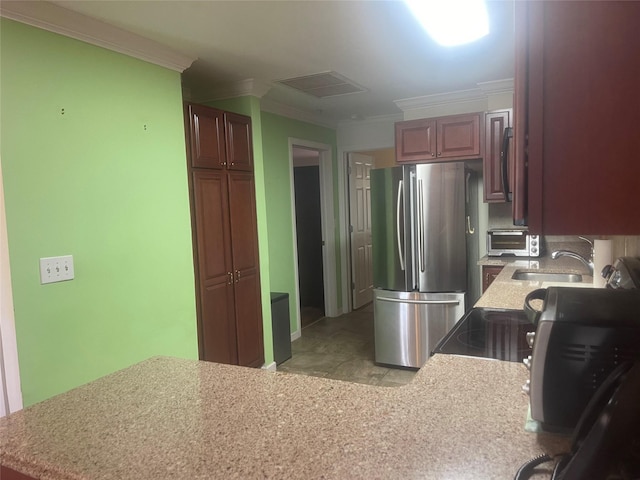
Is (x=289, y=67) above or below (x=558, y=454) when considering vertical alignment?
above

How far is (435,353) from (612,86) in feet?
3.38

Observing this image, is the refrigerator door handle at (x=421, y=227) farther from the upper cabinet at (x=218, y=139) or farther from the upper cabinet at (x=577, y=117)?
the upper cabinet at (x=577, y=117)

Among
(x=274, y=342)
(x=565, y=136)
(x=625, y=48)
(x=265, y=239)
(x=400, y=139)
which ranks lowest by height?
(x=274, y=342)

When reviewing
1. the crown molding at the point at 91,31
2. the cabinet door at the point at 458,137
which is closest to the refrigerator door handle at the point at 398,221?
the cabinet door at the point at 458,137

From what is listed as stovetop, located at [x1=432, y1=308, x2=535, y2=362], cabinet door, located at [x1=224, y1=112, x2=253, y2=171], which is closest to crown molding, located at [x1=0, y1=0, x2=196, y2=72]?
cabinet door, located at [x1=224, y1=112, x2=253, y2=171]

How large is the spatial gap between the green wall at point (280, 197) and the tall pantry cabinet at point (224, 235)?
0.95m

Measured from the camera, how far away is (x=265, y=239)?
3.75 meters

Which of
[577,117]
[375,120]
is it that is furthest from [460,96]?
[577,117]

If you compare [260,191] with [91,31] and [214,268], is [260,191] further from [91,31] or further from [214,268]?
[91,31]

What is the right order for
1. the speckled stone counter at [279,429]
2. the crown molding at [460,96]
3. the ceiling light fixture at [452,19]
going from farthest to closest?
the crown molding at [460,96] → the ceiling light fixture at [452,19] → the speckled stone counter at [279,429]

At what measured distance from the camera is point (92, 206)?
2.29 meters

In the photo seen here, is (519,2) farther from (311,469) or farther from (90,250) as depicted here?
(90,250)

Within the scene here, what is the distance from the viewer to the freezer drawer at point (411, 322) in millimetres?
3658

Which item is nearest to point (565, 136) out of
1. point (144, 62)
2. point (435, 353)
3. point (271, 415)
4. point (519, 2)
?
point (519, 2)
